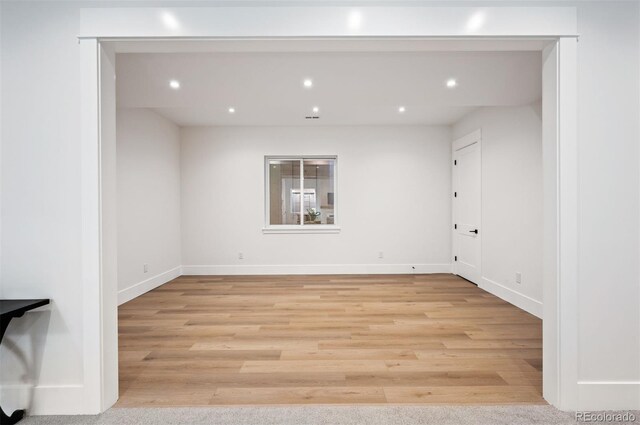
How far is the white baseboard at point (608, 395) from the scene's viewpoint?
72.0 inches

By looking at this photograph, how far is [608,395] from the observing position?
1.83 m

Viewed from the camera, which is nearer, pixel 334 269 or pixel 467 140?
pixel 467 140

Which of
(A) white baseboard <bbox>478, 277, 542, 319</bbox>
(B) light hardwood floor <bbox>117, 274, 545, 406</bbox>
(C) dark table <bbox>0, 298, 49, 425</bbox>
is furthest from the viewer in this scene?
(A) white baseboard <bbox>478, 277, 542, 319</bbox>

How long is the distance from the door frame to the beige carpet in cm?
13

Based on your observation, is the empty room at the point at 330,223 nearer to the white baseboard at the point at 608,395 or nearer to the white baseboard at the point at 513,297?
the white baseboard at the point at 513,297

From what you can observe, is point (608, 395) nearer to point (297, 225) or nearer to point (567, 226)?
point (567, 226)

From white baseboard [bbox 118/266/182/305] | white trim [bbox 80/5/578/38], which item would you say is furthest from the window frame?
white trim [bbox 80/5/578/38]

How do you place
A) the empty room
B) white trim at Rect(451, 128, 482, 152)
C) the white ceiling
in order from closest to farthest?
the empty room, the white ceiling, white trim at Rect(451, 128, 482, 152)

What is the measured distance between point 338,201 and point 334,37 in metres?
3.87

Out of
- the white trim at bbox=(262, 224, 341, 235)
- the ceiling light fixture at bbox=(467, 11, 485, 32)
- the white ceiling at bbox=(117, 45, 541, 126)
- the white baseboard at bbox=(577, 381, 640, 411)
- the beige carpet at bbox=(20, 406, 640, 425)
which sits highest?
the white ceiling at bbox=(117, 45, 541, 126)

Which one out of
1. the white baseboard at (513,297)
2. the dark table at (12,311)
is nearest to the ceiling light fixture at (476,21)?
the dark table at (12,311)

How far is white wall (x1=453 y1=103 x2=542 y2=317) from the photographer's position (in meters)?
3.61

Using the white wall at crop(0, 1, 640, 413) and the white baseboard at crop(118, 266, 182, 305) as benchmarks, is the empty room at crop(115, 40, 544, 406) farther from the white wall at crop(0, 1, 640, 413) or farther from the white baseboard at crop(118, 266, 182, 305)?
the white wall at crop(0, 1, 640, 413)

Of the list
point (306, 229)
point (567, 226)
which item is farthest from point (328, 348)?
point (306, 229)
